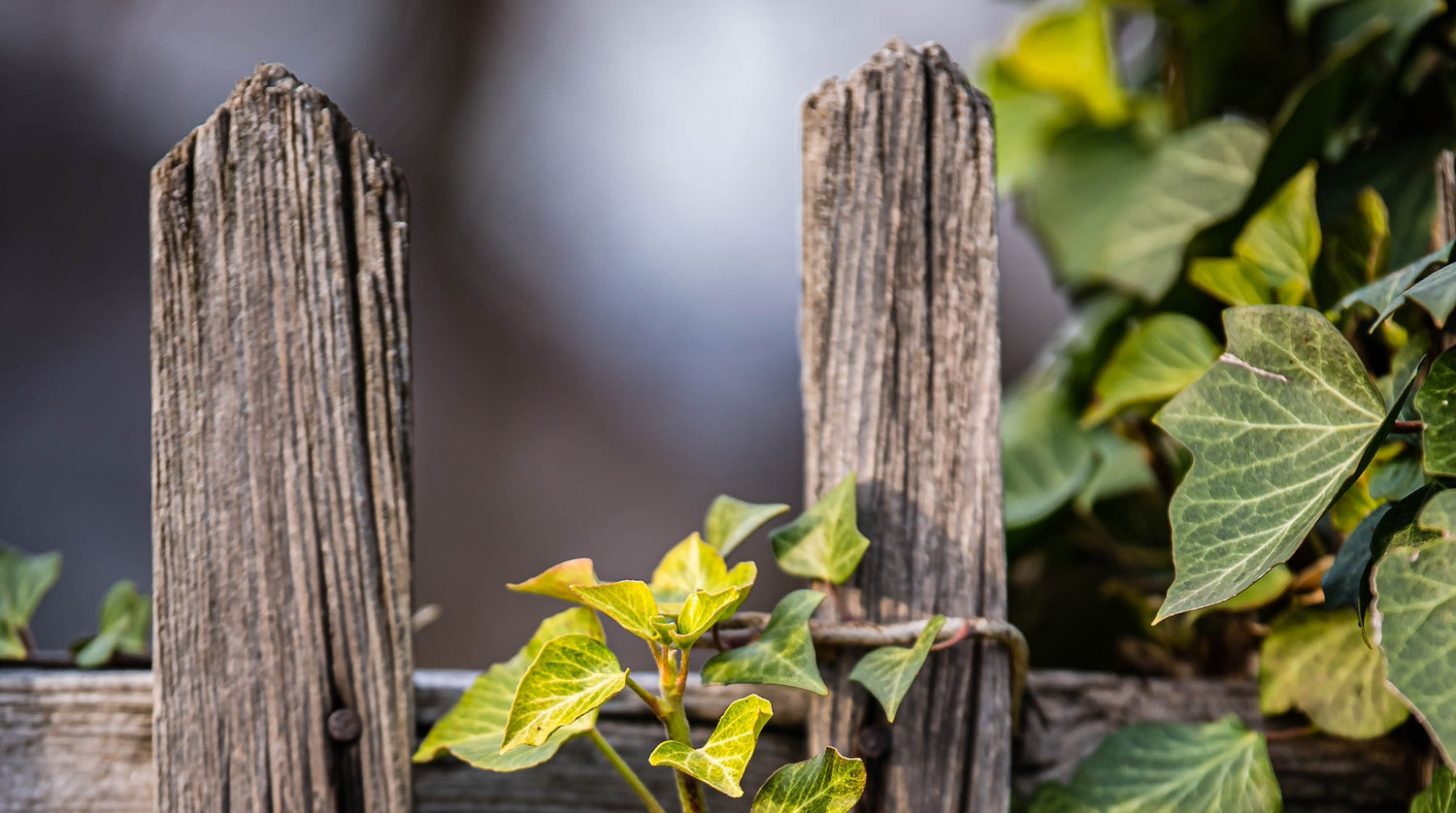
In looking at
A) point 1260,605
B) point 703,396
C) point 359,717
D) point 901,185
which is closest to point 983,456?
point 901,185

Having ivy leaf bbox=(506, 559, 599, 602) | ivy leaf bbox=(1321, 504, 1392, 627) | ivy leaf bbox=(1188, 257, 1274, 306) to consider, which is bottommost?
ivy leaf bbox=(1321, 504, 1392, 627)

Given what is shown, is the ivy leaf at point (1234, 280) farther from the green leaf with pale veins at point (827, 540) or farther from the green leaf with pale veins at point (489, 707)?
the green leaf with pale veins at point (489, 707)

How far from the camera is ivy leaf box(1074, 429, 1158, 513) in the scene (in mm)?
761

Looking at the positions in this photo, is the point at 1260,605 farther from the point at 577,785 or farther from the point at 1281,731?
the point at 577,785

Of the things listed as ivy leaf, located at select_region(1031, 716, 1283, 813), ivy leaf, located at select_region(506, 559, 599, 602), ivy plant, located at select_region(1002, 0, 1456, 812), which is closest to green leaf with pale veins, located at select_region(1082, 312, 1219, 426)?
ivy plant, located at select_region(1002, 0, 1456, 812)

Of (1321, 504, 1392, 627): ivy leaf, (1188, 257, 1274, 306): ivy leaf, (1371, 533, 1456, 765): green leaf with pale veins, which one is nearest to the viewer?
(1371, 533, 1456, 765): green leaf with pale veins

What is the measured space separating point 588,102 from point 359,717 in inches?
77.7

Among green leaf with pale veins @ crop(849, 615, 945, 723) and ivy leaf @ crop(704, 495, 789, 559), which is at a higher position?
ivy leaf @ crop(704, 495, 789, 559)

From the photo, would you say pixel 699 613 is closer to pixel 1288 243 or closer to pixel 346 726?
pixel 346 726

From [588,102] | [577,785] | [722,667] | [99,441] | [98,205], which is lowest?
[577,785]

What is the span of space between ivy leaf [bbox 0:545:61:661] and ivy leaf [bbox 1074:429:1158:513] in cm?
80

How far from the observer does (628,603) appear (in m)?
0.36

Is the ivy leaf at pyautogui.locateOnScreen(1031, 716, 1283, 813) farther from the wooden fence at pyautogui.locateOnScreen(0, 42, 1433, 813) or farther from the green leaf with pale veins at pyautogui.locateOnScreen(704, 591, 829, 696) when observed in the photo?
the green leaf with pale veins at pyautogui.locateOnScreen(704, 591, 829, 696)

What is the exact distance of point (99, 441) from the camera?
1704mm
